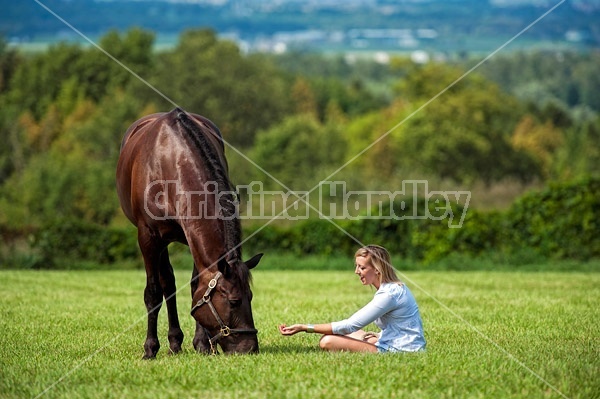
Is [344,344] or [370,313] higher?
[370,313]

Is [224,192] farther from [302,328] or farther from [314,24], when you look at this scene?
[314,24]

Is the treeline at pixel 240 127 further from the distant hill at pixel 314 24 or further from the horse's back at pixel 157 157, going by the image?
the horse's back at pixel 157 157

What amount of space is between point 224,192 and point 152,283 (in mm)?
1508

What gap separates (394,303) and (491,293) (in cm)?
611

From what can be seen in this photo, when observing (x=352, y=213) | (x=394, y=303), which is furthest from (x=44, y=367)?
(x=352, y=213)

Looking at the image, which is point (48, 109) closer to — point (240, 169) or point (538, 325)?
point (240, 169)

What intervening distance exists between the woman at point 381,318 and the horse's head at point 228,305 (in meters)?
0.71

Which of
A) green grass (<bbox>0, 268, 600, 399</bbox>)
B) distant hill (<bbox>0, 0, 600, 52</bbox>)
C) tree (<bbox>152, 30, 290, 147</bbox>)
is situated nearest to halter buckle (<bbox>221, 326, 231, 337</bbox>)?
green grass (<bbox>0, 268, 600, 399</bbox>)

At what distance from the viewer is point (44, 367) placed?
8094 millimetres

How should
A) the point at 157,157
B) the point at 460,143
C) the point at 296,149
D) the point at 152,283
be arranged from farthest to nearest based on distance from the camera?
1. the point at 296,149
2. the point at 460,143
3. the point at 152,283
4. the point at 157,157

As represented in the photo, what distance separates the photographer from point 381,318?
8.68 metres

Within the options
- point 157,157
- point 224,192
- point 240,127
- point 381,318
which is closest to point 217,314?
point 224,192

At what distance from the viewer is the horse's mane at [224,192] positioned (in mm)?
8148

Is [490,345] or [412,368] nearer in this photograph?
[412,368]
